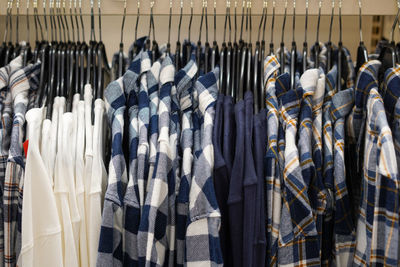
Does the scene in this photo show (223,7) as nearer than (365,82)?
No

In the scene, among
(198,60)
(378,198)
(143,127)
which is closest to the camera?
(378,198)

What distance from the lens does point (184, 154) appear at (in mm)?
649

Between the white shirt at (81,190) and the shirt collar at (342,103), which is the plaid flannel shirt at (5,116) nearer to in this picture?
the white shirt at (81,190)

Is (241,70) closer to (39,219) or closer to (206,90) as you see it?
(206,90)

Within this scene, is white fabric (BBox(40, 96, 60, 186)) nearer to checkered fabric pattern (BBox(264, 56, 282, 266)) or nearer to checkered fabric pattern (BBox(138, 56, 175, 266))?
checkered fabric pattern (BBox(138, 56, 175, 266))

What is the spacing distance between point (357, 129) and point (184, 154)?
1.12 feet

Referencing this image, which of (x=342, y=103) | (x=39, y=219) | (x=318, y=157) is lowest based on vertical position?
(x=39, y=219)

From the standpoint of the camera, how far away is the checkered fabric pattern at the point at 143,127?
2.10 ft

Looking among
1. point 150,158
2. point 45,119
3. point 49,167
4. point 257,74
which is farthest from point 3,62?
point 257,74

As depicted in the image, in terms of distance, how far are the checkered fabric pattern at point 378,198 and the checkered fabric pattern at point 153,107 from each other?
1.26ft

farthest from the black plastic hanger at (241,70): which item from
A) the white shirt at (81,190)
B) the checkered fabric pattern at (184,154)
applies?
the white shirt at (81,190)

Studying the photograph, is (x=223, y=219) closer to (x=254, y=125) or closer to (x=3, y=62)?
(x=254, y=125)

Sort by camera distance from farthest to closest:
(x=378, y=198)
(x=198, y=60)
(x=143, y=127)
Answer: (x=198, y=60) < (x=143, y=127) < (x=378, y=198)

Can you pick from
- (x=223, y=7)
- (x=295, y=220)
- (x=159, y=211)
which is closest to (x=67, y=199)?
(x=159, y=211)
